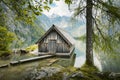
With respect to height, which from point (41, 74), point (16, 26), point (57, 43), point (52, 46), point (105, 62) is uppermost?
point (16, 26)

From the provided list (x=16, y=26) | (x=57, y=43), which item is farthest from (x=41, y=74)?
(x=57, y=43)

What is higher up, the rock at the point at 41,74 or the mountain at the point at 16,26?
the mountain at the point at 16,26

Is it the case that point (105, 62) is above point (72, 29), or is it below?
below

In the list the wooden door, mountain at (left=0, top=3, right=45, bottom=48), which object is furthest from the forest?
the wooden door

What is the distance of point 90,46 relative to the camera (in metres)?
11.0

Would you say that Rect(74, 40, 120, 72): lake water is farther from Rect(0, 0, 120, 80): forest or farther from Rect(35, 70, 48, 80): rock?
Rect(35, 70, 48, 80): rock

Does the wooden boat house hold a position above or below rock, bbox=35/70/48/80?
above

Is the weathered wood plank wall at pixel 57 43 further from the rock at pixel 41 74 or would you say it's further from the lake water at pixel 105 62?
the rock at pixel 41 74

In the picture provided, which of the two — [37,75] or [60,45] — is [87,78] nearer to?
[37,75]

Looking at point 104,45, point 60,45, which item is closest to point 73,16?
point 104,45

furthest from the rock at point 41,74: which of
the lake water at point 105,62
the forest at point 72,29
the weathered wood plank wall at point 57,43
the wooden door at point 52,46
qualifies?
the wooden door at point 52,46

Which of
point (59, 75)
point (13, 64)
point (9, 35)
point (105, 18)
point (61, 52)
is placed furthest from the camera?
point (61, 52)

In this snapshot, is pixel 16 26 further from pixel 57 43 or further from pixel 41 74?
pixel 57 43

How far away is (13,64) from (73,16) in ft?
24.6
